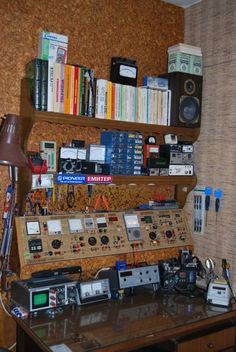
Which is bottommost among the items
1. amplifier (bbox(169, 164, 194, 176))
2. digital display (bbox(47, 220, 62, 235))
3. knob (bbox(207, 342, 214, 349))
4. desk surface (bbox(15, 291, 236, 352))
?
knob (bbox(207, 342, 214, 349))

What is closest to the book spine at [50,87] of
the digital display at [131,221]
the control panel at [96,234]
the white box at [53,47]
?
the white box at [53,47]

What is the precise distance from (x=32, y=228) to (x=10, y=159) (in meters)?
0.49

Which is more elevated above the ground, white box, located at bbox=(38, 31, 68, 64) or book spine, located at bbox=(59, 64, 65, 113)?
white box, located at bbox=(38, 31, 68, 64)

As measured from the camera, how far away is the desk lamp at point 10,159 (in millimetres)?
A: 1949

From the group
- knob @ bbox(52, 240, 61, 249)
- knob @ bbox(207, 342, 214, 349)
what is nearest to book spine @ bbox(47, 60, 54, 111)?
knob @ bbox(52, 240, 61, 249)

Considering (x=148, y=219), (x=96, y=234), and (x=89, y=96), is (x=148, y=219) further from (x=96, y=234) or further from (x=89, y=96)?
(x=89, y=96)

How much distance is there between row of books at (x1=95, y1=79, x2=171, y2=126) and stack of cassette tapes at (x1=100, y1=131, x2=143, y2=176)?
12cm

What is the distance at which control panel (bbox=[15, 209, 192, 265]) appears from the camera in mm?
2203

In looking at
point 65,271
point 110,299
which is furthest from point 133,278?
point 65,271

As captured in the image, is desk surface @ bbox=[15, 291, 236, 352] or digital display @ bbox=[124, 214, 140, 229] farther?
digital display @ bbox=[124, 214, 140, 229]

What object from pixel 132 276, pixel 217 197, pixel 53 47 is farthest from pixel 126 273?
pixel 53 47

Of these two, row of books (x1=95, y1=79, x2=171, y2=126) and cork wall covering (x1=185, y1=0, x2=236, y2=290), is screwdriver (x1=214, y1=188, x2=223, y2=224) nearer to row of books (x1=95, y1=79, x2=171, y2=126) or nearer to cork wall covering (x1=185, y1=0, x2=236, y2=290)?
cork wall covering (x1=185, y1=0, x2=236, y2=290)

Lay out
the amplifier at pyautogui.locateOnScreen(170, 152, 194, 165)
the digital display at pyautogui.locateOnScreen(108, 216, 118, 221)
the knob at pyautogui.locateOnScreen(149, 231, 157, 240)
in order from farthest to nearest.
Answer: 1. the amplifier at pyautogui.locateOnScreen(170, 152, 194, 165)
2. the knob at pyautogui.locateOnScreen(149, 231, 157, 240)
3. the digital display at pyautogui.locateOnScreen(108, 216, 118, 221)

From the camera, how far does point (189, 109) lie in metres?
2.73
